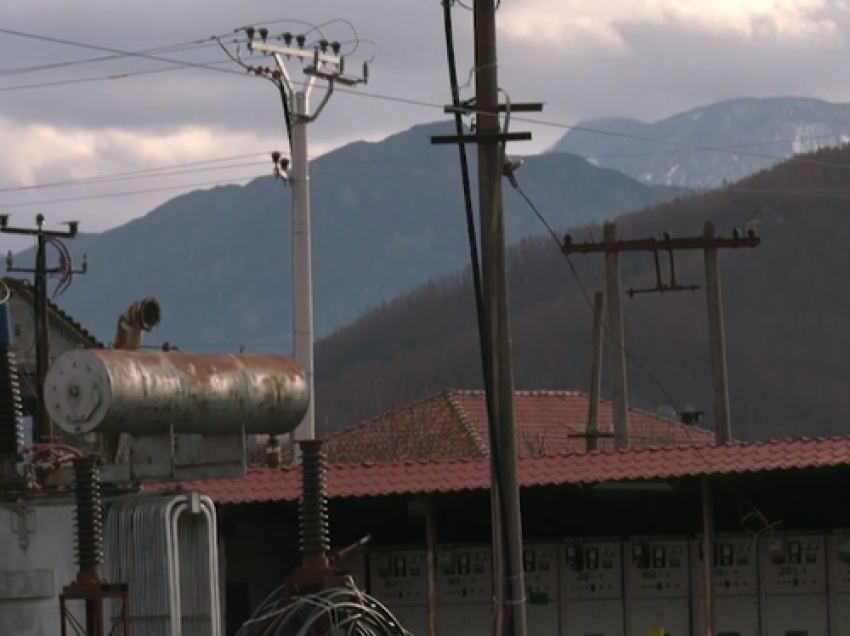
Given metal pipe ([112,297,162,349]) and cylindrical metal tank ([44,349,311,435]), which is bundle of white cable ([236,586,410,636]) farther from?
metal pipe ([112,297,162,349])

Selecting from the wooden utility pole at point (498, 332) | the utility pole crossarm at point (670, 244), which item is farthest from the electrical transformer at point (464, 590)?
the utility pole crossarm at point (670, 244)

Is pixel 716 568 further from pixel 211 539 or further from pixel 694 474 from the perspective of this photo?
pixel 211 539

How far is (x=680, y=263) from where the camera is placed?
19188cm

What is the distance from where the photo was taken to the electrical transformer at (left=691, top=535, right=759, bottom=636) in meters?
24.6

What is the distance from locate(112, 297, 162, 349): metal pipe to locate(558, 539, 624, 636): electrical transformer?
6515 mm

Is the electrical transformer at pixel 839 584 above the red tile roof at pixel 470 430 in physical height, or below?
below

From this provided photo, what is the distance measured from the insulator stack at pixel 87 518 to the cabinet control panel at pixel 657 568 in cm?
883

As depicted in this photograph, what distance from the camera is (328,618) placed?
1922cm

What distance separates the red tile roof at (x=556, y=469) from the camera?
2292 centimetres

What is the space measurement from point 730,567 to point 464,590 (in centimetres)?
332

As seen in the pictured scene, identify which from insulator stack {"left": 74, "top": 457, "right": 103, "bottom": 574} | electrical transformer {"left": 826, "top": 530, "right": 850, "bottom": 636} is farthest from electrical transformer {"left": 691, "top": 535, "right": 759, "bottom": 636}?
insulator stack {"left": 74, "top": 457, "right": 103, "bottom": 574}

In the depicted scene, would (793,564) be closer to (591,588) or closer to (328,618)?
(591,588)

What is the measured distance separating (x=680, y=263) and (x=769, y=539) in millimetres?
168466

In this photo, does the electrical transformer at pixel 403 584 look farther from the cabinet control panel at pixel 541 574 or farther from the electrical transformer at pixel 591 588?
the electrical transformer at pixel 591 588
